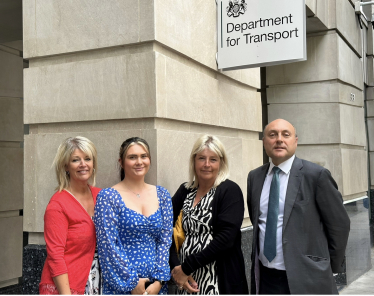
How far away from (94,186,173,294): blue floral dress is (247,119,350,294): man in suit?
784 millimetres

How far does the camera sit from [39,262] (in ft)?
14.4

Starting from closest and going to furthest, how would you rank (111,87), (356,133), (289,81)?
(111,87) → (289,81) → (356,133)

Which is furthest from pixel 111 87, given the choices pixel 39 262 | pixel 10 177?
pixel 10 177

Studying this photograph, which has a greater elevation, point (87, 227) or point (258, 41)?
point (258, 41)

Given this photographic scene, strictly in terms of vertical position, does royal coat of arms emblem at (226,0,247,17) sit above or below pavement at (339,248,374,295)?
above

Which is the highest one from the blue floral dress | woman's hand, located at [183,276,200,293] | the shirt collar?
the shirt collar

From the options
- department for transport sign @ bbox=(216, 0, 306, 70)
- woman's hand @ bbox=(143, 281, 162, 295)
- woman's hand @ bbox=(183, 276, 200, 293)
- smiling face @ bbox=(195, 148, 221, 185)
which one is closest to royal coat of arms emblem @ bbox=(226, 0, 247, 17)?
department for transport sign @ bbox=(216, 0, 306, 70)

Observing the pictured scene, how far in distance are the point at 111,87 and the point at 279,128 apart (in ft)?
5.60

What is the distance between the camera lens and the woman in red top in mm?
3244

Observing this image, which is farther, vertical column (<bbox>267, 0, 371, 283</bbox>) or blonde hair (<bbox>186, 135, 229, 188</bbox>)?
vertical column (<bbox>267, 0, 371, 283</bbox>)

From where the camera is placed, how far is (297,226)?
11.3 ft

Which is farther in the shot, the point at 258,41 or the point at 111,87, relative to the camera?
the point at 258,41

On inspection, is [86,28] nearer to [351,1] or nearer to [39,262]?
[39,262]

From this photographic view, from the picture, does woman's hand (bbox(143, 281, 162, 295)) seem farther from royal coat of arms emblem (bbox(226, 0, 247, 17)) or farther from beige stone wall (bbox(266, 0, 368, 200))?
beige stone wall (bbox(266, 0, 368, 200))
